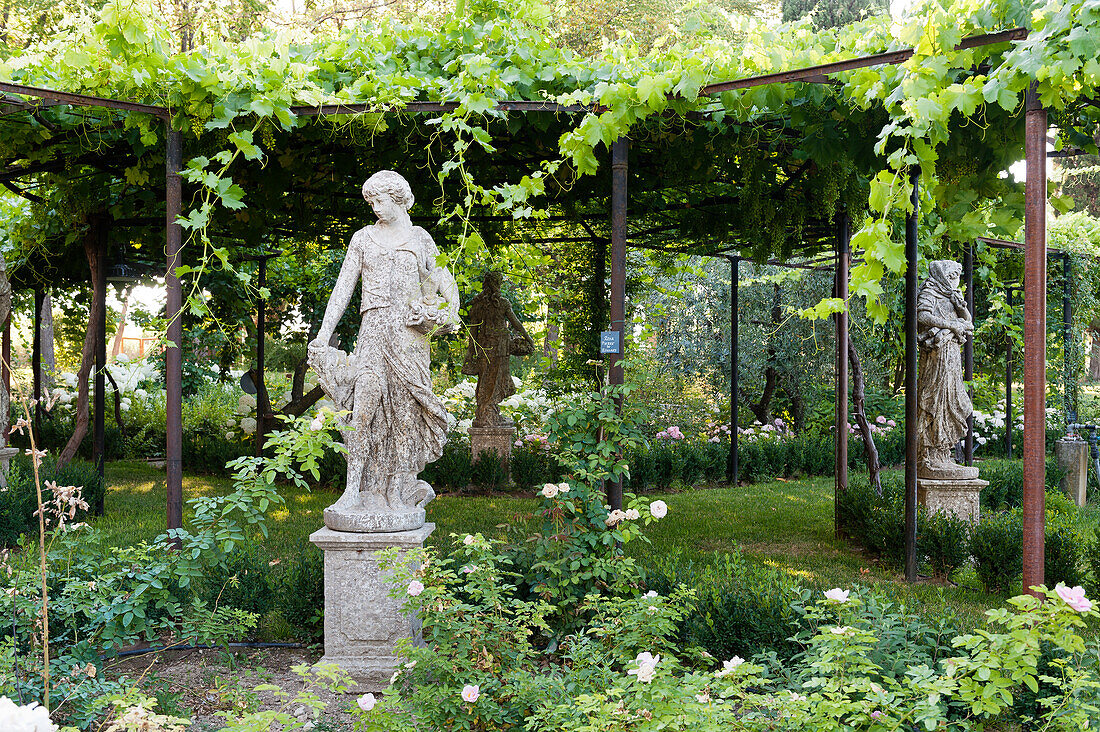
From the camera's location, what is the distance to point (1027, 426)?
10.3ft

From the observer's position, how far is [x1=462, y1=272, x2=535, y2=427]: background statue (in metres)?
9.45

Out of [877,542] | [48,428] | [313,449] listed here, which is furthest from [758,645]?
[48,428]

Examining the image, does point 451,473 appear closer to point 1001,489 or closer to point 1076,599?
point 1001,489

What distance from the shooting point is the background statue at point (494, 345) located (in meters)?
9.45

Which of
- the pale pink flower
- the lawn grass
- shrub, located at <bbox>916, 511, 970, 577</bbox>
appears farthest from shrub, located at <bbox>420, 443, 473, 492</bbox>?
the pale pink flower

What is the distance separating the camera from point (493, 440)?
384 inches

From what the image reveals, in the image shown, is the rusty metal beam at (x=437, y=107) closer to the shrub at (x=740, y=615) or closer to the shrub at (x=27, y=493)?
the shrub at (x=740, y=615)

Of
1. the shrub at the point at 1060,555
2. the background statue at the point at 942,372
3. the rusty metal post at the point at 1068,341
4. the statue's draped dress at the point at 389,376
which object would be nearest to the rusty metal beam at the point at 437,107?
the statue's draped dress at the point at 389,376

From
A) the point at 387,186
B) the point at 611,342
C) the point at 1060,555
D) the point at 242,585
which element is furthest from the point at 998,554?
the point at 242,585

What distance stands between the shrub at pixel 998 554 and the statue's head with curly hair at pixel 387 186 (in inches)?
178

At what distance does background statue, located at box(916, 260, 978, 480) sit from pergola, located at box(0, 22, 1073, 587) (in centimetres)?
64

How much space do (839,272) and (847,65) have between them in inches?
147

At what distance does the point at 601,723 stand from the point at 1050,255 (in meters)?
11.8

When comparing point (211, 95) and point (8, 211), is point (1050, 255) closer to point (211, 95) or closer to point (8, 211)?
point (211, 95)
